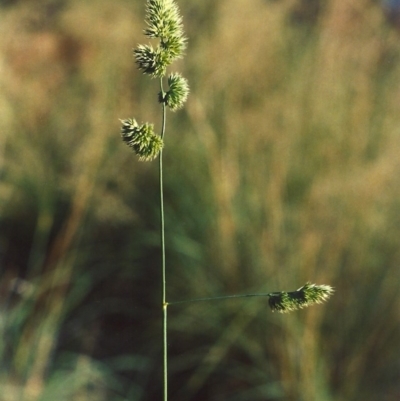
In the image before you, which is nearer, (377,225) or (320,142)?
(377,225)

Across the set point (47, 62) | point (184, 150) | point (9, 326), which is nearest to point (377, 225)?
point (184, 150)

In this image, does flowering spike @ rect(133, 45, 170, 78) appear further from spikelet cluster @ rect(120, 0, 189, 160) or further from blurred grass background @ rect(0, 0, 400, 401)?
blurred grass background @ rect(0, 0, 400, 401)

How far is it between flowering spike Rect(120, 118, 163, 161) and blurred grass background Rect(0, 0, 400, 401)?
57.1 inches

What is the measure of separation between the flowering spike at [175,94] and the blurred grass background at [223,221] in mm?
1440

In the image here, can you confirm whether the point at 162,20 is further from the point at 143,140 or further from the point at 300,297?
the point at 300,297

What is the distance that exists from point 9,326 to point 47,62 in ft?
5.53

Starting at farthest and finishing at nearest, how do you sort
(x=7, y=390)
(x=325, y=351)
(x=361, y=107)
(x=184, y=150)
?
(x=184, y=150) < (x=361, y=107) < (x=325, y=351) < (x=7, y=390)

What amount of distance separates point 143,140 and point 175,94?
5 centimetres

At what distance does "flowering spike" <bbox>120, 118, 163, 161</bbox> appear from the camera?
54 cm

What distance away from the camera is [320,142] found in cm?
238

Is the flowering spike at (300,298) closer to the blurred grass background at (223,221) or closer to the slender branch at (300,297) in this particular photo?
the slender branch at (300,297)

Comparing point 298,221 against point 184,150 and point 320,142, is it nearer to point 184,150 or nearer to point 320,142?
point 320,142

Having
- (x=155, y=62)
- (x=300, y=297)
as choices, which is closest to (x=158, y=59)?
(x=155, y=62)

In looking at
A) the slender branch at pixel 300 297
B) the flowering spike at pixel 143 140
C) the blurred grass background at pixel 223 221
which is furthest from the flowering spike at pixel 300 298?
the blurred grass background at pixel 223 221
